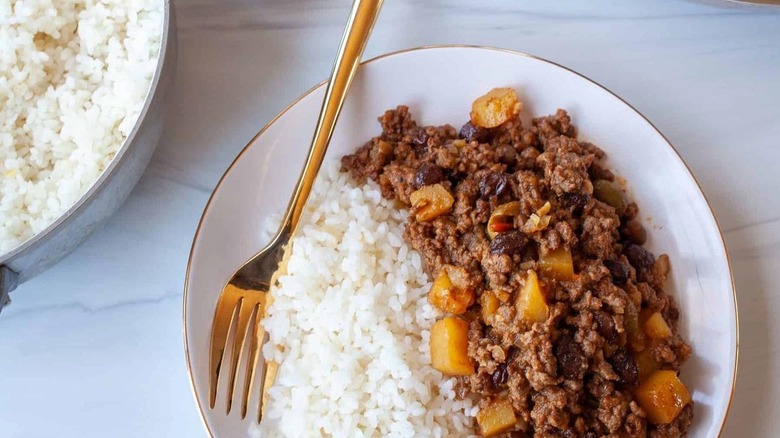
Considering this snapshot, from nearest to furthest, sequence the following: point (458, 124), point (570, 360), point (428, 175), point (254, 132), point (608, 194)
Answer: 1. point (570, 360)
2. point (428, 175)
3. point (608, 194)
4. point (458, 124)
5. point (254, 132)

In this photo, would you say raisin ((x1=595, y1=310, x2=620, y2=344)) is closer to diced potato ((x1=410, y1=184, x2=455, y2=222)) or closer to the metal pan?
diced potato ((x1=410, y1=184, x2=455, y2=222))

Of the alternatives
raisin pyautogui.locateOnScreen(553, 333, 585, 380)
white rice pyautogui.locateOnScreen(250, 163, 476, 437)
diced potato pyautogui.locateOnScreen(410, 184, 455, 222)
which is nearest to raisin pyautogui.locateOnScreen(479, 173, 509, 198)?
diced potato pyautogui.locateOnScreen(410, 184, 455, 222)

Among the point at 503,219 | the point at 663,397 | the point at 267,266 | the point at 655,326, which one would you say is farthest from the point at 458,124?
the point at 663,397

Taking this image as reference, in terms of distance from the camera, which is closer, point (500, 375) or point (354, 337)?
point (500, 375)

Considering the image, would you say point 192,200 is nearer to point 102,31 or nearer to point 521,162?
point 102,31

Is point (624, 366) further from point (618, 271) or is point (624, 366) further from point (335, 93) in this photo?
point (335, 93)
